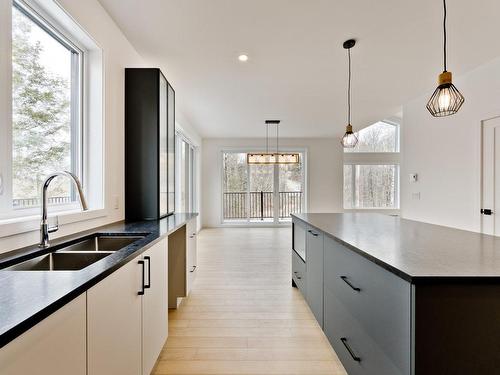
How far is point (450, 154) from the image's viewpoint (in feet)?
13.6

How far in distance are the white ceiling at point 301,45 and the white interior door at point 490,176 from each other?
2.96ft

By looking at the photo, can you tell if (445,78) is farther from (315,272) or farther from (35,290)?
(35,290)

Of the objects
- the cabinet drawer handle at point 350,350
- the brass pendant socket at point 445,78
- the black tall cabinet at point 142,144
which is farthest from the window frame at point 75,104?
the brass pendant socket at point 445,78

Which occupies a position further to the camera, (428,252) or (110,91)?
(110,91)

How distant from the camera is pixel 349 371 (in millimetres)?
1442

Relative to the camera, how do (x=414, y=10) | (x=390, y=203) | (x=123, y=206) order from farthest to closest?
1. (x=390, y=203)
2. (x=123, y=206)
3. (x=414, y=10)

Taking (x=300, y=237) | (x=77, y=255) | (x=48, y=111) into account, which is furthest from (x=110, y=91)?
(x=300, y=237)

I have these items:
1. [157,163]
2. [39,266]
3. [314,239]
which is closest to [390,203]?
[314,239]

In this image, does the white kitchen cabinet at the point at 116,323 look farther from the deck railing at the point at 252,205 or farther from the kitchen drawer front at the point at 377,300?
the deck railing at the point at 252,205

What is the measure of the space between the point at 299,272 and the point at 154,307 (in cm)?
157

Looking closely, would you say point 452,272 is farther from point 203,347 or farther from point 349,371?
point 203,347

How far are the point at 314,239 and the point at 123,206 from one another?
181cm

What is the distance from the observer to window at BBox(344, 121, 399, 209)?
319 inches

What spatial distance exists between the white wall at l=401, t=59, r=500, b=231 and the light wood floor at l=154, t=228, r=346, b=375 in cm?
273
